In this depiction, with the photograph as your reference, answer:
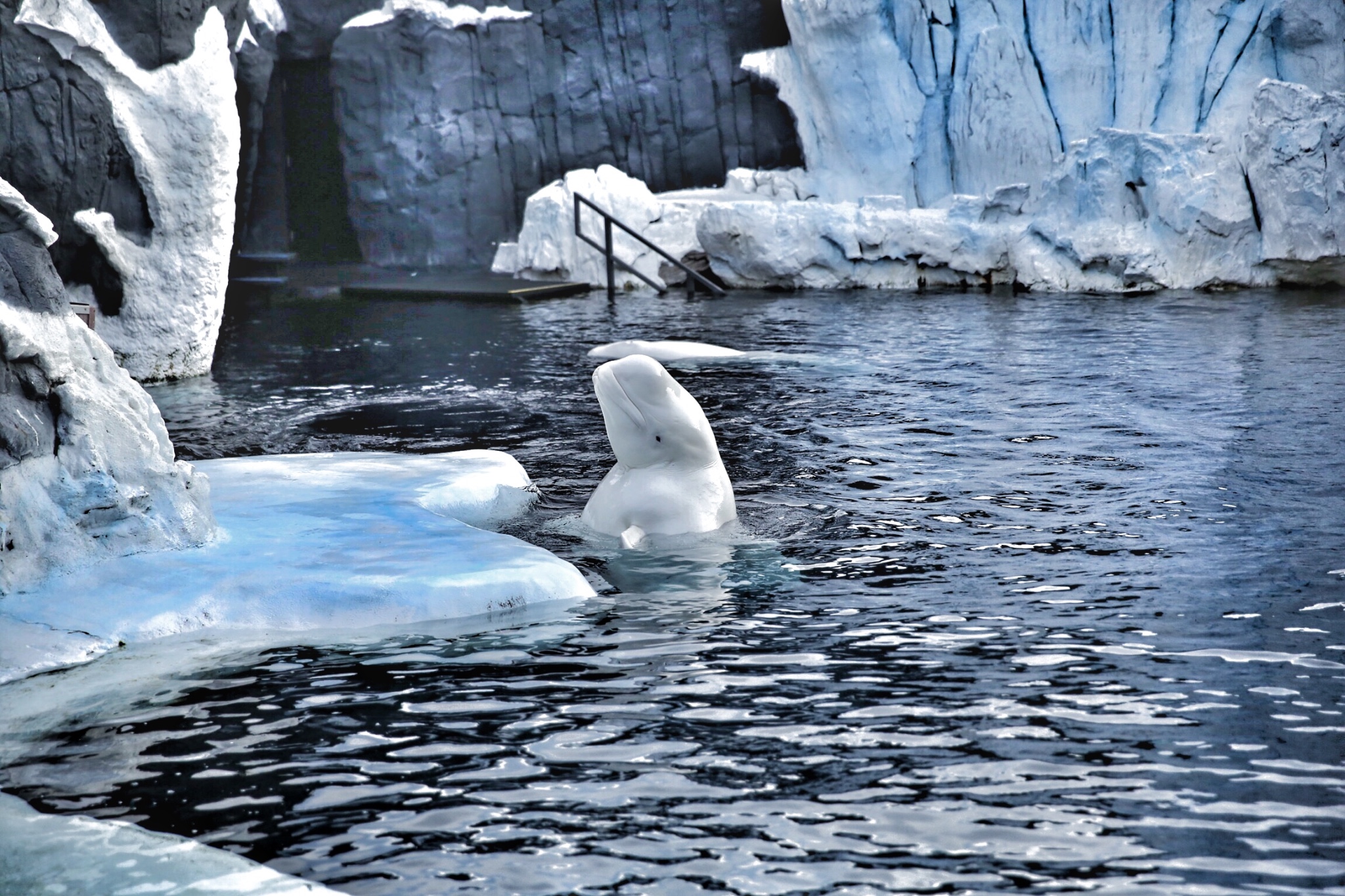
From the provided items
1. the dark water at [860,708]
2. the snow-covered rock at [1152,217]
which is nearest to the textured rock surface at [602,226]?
the snow-covered rock at [1152,217]

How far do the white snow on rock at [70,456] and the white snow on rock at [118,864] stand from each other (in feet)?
5.10

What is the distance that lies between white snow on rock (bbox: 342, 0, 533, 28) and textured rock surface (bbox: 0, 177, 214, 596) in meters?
18.1

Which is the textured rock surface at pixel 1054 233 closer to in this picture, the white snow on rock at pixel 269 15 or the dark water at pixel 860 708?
the white snow on rock at pixel 269 15

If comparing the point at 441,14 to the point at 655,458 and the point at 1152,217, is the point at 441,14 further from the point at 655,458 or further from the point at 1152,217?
the point at 655,458

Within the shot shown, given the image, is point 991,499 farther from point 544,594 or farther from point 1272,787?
point 1272,787

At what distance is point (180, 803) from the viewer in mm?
3047

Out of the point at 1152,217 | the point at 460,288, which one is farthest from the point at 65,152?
the point at 1152,217

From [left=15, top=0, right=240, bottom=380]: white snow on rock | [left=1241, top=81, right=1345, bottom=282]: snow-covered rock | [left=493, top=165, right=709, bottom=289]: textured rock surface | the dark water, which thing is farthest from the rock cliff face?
the dark water

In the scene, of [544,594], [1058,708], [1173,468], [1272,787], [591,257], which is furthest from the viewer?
[591,257]

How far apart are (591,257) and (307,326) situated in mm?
5349

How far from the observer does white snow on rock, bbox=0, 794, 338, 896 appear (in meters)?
2.66

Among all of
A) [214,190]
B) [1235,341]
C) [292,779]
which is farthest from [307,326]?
[292,779]

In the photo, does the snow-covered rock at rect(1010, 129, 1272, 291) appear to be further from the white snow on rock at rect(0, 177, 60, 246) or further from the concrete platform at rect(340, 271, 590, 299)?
the white snow on rock at rect(0, 177, 60, 246)

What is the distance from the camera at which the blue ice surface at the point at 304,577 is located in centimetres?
425
